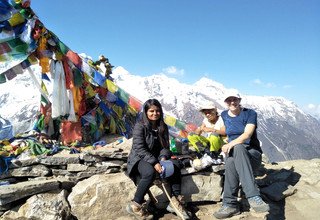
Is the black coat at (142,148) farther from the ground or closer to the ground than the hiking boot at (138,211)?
farther from the ground

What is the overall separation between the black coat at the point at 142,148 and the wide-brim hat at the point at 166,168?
0.47 feet

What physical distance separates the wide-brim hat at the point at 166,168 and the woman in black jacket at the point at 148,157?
3.5 inches

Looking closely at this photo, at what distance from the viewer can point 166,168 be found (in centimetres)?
567

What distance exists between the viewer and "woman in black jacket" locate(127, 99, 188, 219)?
5555mm

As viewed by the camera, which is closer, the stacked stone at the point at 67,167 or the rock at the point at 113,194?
the rock at the point at 113,194

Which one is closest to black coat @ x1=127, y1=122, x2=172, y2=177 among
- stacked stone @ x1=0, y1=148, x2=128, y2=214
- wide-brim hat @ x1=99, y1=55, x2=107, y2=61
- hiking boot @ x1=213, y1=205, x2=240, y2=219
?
stacked stone @ x1=0, y1=148, x2=128, y2=214

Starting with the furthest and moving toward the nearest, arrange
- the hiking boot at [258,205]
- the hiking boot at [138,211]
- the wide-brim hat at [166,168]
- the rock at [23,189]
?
1. the rock at [23,189]
2. the wide-brim hat at [166,168]
3. the hiking boot at [138,211]
4. the hiking boot at [258,205]

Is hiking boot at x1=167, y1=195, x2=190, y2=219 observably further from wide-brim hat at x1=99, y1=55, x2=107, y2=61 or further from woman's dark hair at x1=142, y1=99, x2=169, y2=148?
wide-brim hat at x1=99, y1=55, x2=107, y2=61

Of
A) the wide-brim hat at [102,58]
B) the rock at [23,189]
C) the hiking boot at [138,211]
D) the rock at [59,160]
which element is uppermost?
the wide-brim hat at [102,58]

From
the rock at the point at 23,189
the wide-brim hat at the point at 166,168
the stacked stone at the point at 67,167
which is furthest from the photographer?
the stacked stone at the point at 67,167

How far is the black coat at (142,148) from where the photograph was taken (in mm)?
5734

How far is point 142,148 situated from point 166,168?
1.89ft

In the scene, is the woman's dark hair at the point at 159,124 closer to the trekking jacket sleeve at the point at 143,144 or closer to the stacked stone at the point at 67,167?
the trekking jacket sleeve at the point at 143,144

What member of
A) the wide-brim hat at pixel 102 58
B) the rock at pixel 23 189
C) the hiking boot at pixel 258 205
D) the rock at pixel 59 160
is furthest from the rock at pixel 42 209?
the wide-brim hat at pixel 102 58
